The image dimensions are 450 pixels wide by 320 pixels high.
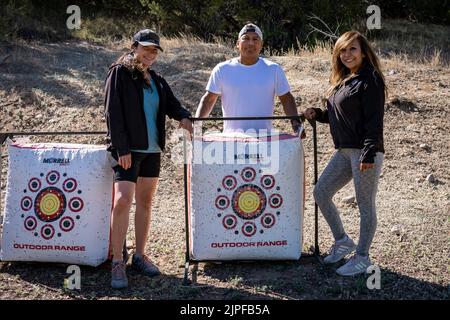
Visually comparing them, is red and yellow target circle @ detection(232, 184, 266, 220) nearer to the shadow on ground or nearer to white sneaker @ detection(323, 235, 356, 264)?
the shadow on ground

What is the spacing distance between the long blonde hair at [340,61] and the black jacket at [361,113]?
0.04 m

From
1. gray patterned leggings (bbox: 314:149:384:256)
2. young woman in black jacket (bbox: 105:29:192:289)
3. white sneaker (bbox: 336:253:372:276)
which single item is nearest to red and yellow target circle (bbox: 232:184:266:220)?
gray patterned leggings (bbox: 314:149:384:256)

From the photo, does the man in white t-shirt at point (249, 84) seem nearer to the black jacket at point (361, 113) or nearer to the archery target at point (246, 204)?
the archery target at point (246, 204)

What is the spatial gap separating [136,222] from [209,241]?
20.1 inches

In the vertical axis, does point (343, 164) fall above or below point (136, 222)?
above

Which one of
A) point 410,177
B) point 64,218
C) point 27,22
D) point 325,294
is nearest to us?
point 325,294

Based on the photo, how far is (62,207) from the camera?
14.7 ft

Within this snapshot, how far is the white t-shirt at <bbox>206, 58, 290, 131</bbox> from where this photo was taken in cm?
451

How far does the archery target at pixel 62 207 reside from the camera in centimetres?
447

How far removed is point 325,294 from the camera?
4.20 meters

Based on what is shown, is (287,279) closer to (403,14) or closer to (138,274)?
(138,274)

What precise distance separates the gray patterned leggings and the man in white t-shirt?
0.42 meters

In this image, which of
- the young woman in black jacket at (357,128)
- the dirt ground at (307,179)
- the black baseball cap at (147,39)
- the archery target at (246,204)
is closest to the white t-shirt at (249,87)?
the archery target at (246,204)

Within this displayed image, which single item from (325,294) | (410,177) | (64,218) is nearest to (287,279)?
(325,294)
